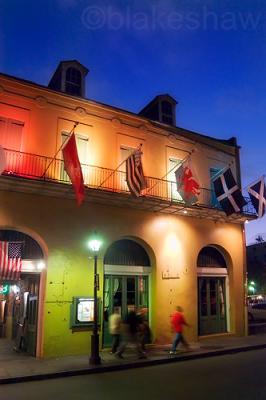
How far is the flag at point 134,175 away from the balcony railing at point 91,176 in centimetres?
142

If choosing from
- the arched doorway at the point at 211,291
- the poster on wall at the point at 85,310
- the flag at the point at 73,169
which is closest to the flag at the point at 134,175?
the flag at the point at 73,169

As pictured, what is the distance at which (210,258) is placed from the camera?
19203 millimetres

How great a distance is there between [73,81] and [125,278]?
9118mm

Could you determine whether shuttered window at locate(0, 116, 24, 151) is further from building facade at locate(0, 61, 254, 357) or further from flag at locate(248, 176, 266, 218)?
flag at locate(248, 176, 266, 218)

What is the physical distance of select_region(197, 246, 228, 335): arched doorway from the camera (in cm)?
1822

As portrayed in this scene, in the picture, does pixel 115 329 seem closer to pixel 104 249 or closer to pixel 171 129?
pixel 104 249

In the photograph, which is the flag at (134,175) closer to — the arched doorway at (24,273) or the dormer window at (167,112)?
the arched doorway at (24,273)

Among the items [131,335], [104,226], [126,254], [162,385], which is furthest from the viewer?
[126,254]

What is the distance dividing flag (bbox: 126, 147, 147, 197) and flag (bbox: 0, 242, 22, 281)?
4.81m

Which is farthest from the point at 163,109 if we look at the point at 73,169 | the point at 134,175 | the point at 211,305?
the point at 211,305

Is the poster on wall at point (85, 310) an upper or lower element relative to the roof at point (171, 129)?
lower

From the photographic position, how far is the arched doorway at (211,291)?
1822 centimetres

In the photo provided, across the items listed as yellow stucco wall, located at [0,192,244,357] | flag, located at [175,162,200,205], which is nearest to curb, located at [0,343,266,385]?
Result: yellow stucco wall, located at [0,192,244,357]

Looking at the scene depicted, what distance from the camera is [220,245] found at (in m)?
19.0
